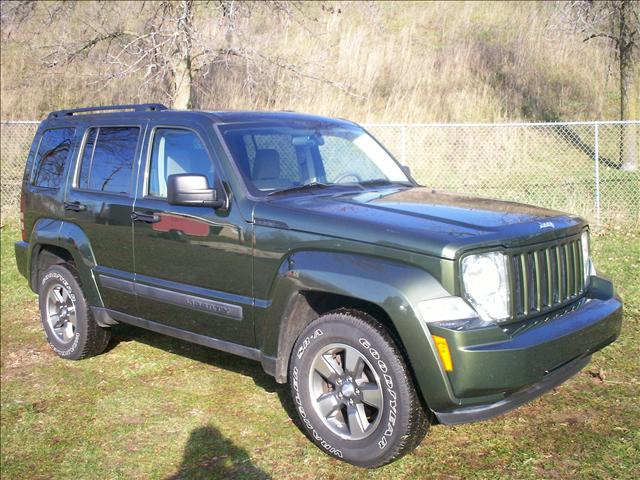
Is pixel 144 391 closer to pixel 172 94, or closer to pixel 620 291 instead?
pixel 620 291

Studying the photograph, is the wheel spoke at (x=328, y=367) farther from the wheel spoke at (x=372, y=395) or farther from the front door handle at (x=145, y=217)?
the front door handle at (x=145, y=217)

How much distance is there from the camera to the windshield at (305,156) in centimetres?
441

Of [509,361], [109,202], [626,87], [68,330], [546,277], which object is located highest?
[626,87]

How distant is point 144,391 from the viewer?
16.7 ft

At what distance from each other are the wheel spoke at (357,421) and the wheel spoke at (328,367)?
0.20 metres

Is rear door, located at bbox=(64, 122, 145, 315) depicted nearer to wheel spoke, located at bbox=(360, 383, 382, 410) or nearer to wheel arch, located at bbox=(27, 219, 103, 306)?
wheel arch, located at bbox=(27, 219, 103, 306)

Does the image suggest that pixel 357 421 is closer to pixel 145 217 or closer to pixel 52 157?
pixel 145 217

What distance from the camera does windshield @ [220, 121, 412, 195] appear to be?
4406 mm

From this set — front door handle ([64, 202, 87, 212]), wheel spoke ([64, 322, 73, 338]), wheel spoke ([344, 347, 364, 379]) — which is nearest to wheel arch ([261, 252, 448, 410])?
wheel spoke ([344, 347, 364, 379])

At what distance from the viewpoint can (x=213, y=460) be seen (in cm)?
395

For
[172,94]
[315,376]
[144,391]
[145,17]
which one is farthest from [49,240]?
[145,17]

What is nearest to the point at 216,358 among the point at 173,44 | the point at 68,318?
the point at 68,318

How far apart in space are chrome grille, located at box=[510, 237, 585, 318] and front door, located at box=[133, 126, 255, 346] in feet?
5.34

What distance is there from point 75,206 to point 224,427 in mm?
2303
